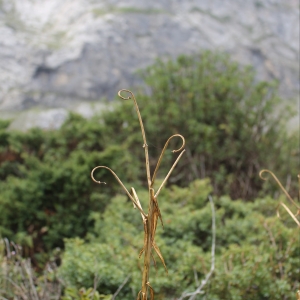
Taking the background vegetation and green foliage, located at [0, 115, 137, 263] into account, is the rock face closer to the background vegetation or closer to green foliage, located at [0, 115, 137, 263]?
the background vegetation

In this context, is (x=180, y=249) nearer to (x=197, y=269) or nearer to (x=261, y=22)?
(x=197, y=269)

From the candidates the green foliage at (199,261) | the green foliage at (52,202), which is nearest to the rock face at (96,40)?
the green foliage at (52,202)

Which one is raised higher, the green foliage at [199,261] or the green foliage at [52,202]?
the green foliage at [199,261]

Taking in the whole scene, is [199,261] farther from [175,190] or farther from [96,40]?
[96,40]

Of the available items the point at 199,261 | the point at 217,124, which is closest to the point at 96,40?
the point at 217,124

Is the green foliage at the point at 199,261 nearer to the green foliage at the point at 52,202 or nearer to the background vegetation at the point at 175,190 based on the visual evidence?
the background vegetation at the point at 175,190

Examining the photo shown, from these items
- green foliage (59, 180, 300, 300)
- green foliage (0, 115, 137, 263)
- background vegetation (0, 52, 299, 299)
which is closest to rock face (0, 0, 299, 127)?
background vegetation (0, 52, 299, 299)
